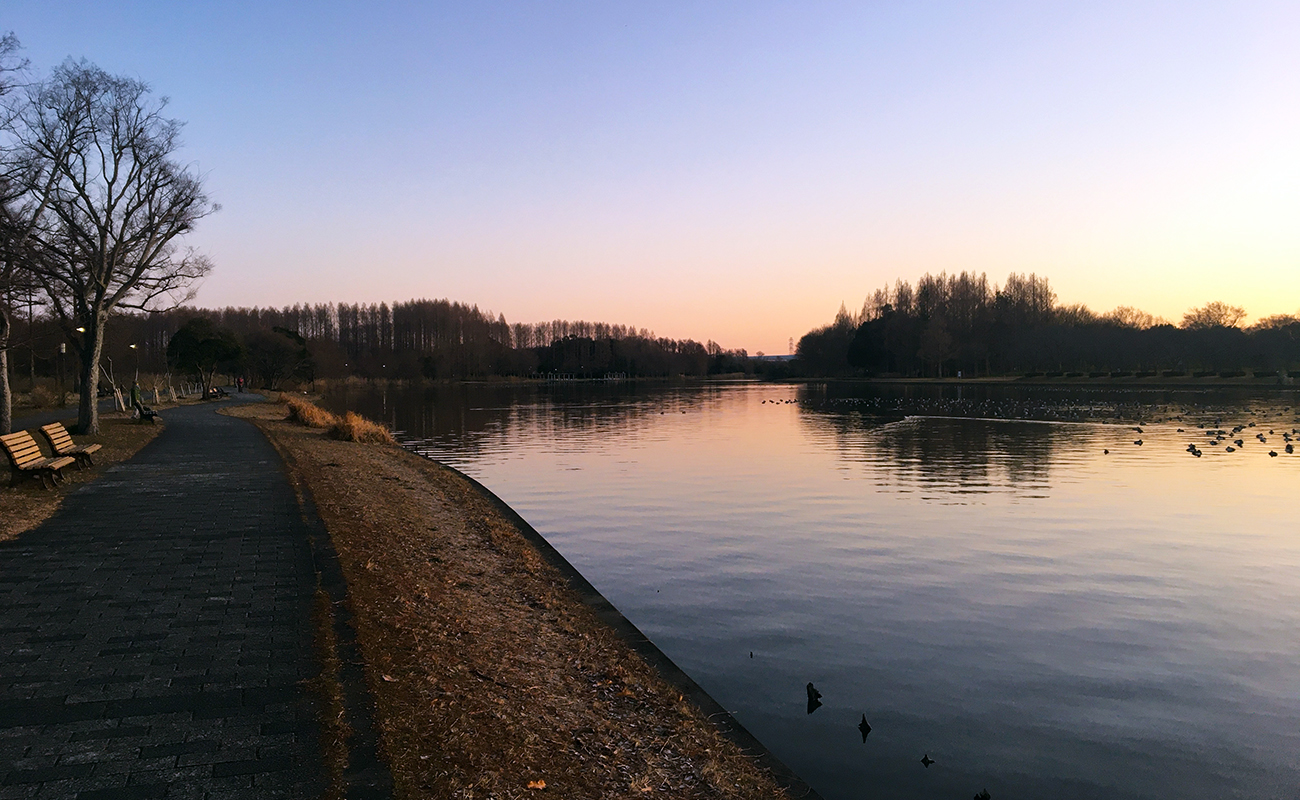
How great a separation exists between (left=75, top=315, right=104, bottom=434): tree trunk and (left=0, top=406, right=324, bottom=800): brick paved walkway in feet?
40.9

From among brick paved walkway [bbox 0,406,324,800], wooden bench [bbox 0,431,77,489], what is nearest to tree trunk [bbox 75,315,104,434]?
wooden bench [bbox 0,431,77,489]

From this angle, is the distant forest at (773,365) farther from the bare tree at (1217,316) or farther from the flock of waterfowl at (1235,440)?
the flock of waterfowl at (1235,440)

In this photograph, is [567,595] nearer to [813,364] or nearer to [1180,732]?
[1180,732]

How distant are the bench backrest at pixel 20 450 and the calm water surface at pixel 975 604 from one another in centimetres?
763

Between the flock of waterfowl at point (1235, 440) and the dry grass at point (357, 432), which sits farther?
the dry grass at point (357, 432)

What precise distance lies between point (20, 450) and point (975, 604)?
13.5m

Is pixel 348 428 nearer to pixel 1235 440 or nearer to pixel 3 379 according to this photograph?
pixel 3 379

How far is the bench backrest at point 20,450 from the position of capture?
11.5 metres

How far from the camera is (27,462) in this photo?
39.1ft

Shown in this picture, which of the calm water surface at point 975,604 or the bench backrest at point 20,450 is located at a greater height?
the bench backrest at point 20,450

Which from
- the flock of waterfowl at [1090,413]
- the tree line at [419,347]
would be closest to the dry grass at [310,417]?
the flock of waterfowl at [1090,413]

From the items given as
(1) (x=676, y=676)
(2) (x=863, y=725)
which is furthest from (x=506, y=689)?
(2) (x=863, y=725)

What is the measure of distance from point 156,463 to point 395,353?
13290cm

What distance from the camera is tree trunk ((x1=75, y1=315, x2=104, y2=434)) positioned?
20703 mm
